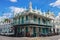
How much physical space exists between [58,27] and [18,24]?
73.6 feet

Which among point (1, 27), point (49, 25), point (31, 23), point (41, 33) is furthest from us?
point (1, 27)

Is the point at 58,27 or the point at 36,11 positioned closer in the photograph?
the point at 36,11

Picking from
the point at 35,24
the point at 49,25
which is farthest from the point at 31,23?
the point at 49,25

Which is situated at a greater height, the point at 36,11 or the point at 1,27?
the point at 36,11

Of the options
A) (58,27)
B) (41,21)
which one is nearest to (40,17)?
(41,21)

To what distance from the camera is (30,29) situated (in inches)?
1475

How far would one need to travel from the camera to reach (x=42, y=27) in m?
39.4

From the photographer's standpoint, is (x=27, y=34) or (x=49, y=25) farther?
(x=49, y=25)

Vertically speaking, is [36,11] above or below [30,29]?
above

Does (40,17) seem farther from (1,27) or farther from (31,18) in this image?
(1,27)

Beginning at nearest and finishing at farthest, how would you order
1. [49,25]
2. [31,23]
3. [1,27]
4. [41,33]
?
[31,23] → [41,33] → [49,25] → [1,27]

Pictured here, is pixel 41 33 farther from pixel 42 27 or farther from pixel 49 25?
pixel 49 25

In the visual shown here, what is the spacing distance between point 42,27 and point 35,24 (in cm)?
280

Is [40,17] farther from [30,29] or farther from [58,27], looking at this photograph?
[58,27]
